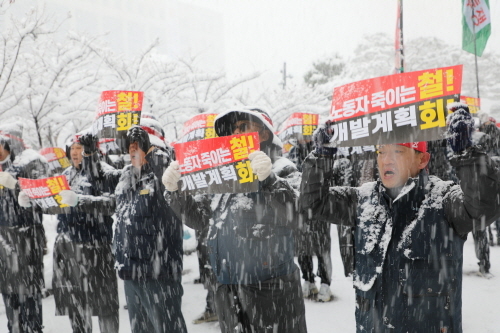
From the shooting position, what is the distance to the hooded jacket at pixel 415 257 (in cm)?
189

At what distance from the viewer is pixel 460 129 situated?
1.68 metres

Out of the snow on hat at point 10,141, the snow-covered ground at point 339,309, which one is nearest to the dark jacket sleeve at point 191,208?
the snow-covered ground at point 339,309

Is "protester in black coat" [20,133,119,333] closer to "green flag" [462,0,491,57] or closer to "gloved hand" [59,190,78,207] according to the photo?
"gloved hand" [59,190,78,207]

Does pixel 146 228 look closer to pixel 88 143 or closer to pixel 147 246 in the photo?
pixel 147 246

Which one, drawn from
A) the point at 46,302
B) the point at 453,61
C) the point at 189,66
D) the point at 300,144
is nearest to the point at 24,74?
the point at 189,66

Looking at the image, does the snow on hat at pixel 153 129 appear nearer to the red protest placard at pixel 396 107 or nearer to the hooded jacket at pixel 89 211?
the hooded jacket at pixel 89 211

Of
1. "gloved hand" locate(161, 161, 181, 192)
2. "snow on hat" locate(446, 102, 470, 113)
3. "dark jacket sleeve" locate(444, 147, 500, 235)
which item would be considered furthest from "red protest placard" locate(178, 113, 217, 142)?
"dark jacket sleeve" locate(444, 147, 500, 235)

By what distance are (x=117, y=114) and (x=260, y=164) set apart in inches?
94.4

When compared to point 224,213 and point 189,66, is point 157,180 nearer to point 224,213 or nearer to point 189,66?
point 224,213

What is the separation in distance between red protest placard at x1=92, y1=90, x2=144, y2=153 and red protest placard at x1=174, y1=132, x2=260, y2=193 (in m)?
1.72

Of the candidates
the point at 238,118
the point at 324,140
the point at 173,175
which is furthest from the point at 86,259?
the point at 324,140

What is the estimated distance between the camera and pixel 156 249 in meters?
3.25

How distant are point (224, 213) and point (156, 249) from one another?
944 millimetres

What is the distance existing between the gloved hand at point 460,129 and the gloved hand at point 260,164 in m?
1.05
